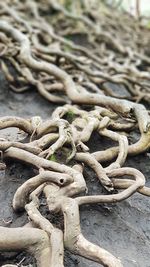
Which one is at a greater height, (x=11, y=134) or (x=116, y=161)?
(x=116, y=161)

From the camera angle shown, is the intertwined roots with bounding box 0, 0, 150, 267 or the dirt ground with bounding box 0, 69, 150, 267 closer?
the intertwined roots with bounding box 0, 0, 150, 267

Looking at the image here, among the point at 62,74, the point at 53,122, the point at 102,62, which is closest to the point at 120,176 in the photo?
the point at 53,122

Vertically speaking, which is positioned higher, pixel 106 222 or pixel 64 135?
pixel 64 135

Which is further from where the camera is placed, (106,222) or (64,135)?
(64,135)

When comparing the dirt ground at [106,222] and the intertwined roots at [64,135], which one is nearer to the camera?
the intertwined roots at [64,135]

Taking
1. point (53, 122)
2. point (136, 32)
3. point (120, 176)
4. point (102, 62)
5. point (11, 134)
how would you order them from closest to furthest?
1. point (120, 176)
2. point (53, 122)
3. point (11, 134)
4. point (102, 62)
5. point (136, 32)

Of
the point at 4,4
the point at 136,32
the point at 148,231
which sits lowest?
the point at 136,32

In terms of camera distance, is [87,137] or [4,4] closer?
[87,137]

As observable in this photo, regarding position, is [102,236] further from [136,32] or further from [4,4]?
[136,32]
